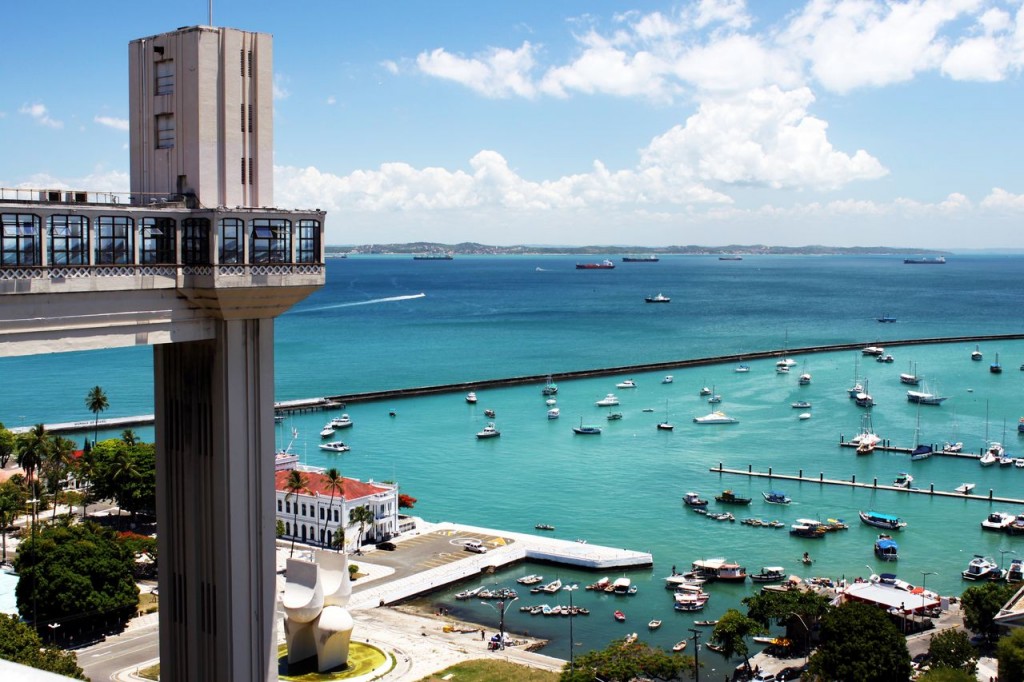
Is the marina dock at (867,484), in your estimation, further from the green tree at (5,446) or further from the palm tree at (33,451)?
the green tree at (5,446)

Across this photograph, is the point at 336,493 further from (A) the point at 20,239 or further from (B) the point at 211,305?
(A) the point at 20,239

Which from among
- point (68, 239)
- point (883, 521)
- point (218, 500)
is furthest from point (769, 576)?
point (68, 239)

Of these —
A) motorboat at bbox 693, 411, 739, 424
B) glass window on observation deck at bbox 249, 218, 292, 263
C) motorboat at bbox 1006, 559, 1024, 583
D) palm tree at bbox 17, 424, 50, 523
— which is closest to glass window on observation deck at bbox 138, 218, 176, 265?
glass window on observation deck at bbox 249, 218, 292, 263

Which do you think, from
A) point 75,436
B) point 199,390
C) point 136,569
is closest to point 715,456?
point 136,569

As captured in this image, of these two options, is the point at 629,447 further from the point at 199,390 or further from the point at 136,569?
the point at 199,390

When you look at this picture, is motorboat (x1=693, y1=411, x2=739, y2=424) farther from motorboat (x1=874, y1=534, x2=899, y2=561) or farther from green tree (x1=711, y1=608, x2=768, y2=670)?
green tree (x1=711, y1=608, x2=768, y2=670)

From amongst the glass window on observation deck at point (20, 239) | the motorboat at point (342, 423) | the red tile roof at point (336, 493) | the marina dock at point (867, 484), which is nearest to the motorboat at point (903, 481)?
the marina dock at point (867, 484)

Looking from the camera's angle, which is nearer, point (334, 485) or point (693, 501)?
point (334, 485)

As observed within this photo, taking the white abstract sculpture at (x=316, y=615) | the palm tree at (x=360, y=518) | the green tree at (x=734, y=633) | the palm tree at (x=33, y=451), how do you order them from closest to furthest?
1. the white abstract sculpture at (x=316, y=615)
2. the green tree at (x=734, y=633)
3. the palm tree at (x=33, y=451)
4. the palm tree at (x=360, y=518)
